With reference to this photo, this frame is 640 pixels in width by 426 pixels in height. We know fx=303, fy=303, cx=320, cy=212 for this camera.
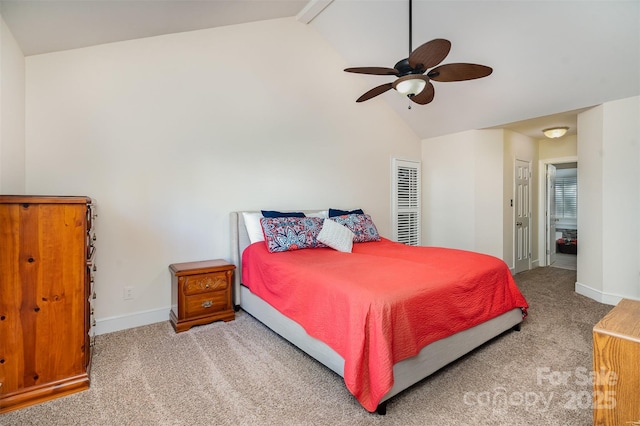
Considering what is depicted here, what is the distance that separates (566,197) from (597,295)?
207 inches

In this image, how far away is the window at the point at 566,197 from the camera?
24.9ft

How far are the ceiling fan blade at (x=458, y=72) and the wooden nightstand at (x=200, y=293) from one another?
2.46 metres

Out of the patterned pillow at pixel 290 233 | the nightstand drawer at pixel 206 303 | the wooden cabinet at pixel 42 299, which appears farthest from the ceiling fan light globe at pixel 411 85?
the nightstand drawer at pixel 206 303

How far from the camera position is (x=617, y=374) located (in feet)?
4.13

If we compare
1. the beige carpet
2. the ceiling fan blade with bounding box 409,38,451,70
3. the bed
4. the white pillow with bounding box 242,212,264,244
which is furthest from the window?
the white pillow with bounding box 242,212,264,244

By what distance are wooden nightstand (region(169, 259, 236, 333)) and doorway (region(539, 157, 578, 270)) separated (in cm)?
572

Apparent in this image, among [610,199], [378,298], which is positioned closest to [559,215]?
[610,199]

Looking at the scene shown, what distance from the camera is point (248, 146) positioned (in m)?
3.50

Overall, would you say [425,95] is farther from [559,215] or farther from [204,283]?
[559,215]

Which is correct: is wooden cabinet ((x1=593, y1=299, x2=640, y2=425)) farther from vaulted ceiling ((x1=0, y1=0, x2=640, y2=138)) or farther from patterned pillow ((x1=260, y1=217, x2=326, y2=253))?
vaulted ceiling ((x1=0, y1=0, x2=640, y2=138))

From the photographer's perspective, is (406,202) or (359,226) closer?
(359,226)

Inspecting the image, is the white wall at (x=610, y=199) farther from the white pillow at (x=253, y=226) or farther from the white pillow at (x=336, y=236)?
the white pillow at (x=253, y=226)

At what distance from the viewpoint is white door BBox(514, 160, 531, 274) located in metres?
5.07

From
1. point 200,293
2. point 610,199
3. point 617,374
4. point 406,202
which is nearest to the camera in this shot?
point 617,374
